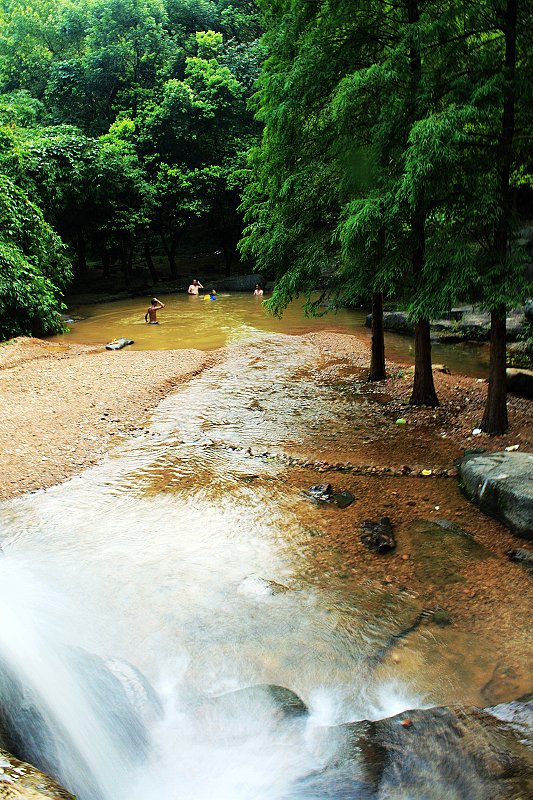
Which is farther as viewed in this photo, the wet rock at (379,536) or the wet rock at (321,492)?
the wet rock at (321,492)

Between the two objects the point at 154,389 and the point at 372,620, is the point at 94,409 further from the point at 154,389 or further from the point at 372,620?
the point at 372,620

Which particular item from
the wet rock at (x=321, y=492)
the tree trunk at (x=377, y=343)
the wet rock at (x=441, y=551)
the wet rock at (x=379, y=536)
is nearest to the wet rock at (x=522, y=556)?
the wet rock at (x=441, y=551)

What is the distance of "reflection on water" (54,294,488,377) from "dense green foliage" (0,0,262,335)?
5.29 meters

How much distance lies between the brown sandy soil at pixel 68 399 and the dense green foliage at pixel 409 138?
4.52 meters

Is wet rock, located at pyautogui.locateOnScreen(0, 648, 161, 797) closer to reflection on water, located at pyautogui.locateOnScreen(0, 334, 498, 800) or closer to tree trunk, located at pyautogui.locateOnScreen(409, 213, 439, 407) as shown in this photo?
reflection on water, located at pyautogui.locateOnScreen(0, 334, 498, 800)

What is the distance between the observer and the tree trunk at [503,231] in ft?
25.0

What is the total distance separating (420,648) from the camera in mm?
5203

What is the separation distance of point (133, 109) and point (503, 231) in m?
29.5

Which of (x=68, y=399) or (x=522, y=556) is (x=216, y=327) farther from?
(x=522, y=556)

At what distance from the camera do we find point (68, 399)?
12383 mm

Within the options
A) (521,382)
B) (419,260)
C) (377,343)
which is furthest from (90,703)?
(377,343)

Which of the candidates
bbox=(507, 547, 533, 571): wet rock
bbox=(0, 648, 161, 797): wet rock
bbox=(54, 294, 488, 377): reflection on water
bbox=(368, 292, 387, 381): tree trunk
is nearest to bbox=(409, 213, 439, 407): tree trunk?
bbox=(368, 292, 387, 381): tree trunk

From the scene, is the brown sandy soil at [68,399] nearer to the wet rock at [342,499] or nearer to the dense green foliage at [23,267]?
the dense green foliage at [23,267]

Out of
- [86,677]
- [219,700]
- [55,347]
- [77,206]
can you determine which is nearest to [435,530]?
[219,700]
